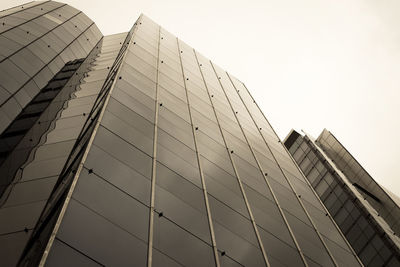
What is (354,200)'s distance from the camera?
34.8 meters

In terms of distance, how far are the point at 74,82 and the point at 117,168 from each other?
14895mm

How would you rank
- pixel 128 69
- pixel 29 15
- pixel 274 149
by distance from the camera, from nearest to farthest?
pixel 128 69, pixel 274 149, pixel 29 15

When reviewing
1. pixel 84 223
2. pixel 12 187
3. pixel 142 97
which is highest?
pixel 142 97

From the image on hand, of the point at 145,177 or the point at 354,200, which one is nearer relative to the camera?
the point at 145,177

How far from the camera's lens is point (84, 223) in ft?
25.0

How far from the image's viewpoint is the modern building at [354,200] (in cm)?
3067

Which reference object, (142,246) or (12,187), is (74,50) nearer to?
(12,187)

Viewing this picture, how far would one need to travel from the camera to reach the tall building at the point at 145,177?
818 centimetres

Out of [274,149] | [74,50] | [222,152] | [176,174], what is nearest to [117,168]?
[176,174]

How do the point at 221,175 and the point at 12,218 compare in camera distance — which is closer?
the point at 12,218

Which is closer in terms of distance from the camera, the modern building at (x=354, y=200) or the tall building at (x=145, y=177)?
the tall building at (x=145, y=177)

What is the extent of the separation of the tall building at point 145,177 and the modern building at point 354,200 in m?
14.0

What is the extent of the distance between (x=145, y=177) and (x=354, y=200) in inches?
1160

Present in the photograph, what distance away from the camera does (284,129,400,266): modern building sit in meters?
30.7
